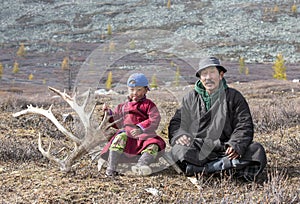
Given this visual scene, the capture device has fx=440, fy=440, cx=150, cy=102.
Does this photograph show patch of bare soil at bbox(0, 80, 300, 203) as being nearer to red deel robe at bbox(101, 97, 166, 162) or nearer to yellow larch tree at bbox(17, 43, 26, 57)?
red deel robe at bbox(101, 97, 166, 162)

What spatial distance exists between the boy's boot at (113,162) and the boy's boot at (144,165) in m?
0.19

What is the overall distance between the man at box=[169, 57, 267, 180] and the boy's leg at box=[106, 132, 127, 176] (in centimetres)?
56

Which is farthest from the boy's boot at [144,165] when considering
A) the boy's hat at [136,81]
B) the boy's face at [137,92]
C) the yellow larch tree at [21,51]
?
the yellow larch tree at [21,51]

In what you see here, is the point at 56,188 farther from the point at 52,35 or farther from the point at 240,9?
the point at 240,9

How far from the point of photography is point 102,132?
4359 mm

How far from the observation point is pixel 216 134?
4.74 m

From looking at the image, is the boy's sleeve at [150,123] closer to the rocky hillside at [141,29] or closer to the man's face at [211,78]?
the man's face at [211,78]

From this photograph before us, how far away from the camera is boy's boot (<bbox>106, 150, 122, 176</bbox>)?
4606mm

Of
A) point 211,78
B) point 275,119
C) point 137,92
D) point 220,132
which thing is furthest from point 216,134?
point 275,119

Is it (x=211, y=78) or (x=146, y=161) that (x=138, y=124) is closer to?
(x=146, y=161)

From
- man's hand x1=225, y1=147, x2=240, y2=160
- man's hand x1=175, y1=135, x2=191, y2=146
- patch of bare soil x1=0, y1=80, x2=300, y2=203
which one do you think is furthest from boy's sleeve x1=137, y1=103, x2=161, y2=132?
man's hand x1=225, y1=147, x2=240, y2=160

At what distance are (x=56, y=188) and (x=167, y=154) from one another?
133 cm

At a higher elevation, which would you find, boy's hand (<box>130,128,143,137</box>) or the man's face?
the man's face

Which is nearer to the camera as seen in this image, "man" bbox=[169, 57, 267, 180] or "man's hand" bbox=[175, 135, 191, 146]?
"man" bbox=[169, 57, 267, 180]
